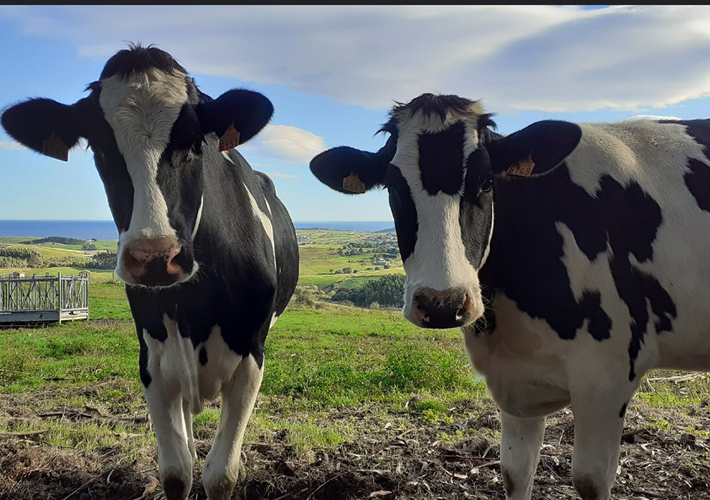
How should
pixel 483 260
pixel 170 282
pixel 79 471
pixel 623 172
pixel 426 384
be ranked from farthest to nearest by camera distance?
1. pixel 426 384
2. pixel 79 471
3. pixel 623 172
4. pixel 483 260
5. pixel 170 282

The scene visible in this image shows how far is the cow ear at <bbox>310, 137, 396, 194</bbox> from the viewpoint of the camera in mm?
3980

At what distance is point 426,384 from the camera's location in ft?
31.9

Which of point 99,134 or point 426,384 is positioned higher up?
point 99,134

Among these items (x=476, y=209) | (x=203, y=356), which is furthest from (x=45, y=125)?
(x=476, y=209)

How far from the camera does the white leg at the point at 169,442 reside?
4277 millimetres

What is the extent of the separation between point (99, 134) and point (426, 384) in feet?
23.2

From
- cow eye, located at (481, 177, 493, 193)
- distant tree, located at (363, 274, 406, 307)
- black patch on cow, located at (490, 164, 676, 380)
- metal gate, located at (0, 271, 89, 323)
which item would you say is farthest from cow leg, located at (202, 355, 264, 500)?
distant tree, located at (363, 274, 406, 307)

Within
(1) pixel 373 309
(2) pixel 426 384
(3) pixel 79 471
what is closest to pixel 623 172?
(3) pixel 79 471

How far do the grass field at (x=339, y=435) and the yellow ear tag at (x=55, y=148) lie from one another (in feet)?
8.30

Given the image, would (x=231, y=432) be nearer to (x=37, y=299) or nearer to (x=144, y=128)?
(x=144, y=128)

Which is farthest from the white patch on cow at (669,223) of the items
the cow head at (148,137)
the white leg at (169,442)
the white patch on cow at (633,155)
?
the white leg at (169,442)

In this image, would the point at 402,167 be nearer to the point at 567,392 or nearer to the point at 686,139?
the point at 567,392

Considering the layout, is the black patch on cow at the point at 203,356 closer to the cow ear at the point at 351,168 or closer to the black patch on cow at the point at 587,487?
the cow ear at the point at 351,168

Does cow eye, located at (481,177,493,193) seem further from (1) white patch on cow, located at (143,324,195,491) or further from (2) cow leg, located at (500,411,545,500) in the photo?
(1) white patch on cow, located at (143,324,195,491)
